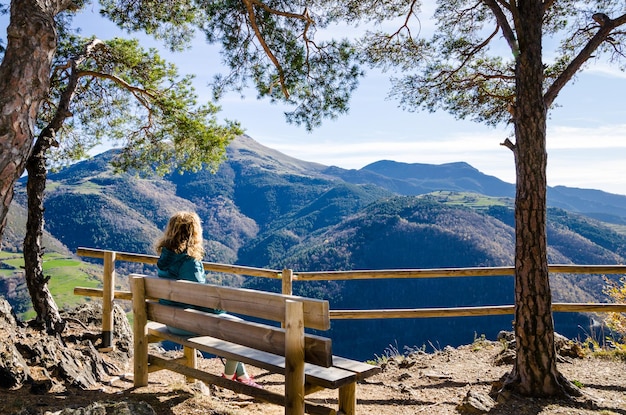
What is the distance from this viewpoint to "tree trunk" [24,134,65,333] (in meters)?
4.66

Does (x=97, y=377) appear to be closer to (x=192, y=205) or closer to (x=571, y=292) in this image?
(x=571, y=292)

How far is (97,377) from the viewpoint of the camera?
4.05m

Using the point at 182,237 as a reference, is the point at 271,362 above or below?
below

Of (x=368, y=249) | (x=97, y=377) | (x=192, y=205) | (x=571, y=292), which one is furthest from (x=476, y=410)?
(x=192, y=205)

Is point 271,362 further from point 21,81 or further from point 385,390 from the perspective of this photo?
point 385,390

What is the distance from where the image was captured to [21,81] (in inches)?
112

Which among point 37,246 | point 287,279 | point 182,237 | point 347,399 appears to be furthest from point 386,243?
point 347,399

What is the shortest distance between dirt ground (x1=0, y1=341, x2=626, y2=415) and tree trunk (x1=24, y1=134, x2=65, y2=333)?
101cm

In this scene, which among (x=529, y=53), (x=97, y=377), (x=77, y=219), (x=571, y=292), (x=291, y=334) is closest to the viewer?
(x=291, y=334)

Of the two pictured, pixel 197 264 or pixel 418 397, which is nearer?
pixel 197 264

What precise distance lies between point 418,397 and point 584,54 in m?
3.35

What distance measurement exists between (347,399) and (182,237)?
1746mm

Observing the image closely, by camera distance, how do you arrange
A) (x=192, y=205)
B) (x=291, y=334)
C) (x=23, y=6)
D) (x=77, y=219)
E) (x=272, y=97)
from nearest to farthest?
(x=291, y=334), (x=23, y=6), (x=272, y=97), (x=77, y=219), (x=192, y=205)

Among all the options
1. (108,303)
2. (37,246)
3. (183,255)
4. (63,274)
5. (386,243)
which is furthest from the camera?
(386,243)
